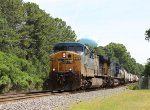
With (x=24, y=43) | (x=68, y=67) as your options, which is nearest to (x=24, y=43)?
(x=24, y=43)

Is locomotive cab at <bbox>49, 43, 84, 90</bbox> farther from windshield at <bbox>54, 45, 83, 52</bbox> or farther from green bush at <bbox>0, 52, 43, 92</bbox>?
green bush at <bbox>0, 52, 43, 92</bbox>

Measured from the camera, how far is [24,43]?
66000 millimetres

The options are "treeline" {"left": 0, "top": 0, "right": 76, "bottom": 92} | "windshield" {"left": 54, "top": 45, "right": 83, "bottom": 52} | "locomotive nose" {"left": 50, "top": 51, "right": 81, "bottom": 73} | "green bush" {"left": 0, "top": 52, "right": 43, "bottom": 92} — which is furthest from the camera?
"treeline" {"left": 0, "top": 0, "right": 76, "bottom": 92}

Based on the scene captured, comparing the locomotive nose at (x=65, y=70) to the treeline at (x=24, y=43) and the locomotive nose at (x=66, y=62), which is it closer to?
the locomotive nose at (x=66, y=62)

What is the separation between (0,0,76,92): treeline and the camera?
154 feet

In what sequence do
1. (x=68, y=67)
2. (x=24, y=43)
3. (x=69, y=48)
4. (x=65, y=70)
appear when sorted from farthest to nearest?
(x=24, y=43) → (x=69, y=48) → (x=68, y=67) → (x=65, y=70)

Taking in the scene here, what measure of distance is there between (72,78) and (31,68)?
25274 millimetres

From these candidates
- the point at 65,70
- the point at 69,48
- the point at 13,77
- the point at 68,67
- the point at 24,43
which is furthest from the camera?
the point at 24,43

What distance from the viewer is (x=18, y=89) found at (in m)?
47.4

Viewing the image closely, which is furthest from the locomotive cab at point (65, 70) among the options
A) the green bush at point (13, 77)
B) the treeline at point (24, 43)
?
the treeline at point (24, 43)

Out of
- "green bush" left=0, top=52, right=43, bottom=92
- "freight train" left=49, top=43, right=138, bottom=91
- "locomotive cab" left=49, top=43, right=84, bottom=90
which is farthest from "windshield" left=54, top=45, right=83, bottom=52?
"green bush" left=0, top=52, right=43, bottom=92

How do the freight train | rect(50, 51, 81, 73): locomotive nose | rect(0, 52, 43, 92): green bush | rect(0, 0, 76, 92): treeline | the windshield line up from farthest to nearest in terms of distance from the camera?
rect(0, 0, 76, 92): treeline
rect(0, 52, 43, 92): green bush
the windshield
rect(50, 51, 81, 73): locomotive nose
the freight train

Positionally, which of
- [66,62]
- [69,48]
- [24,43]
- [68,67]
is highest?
[24,43]

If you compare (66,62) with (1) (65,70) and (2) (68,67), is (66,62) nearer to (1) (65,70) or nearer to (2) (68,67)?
(2) (68,67)
